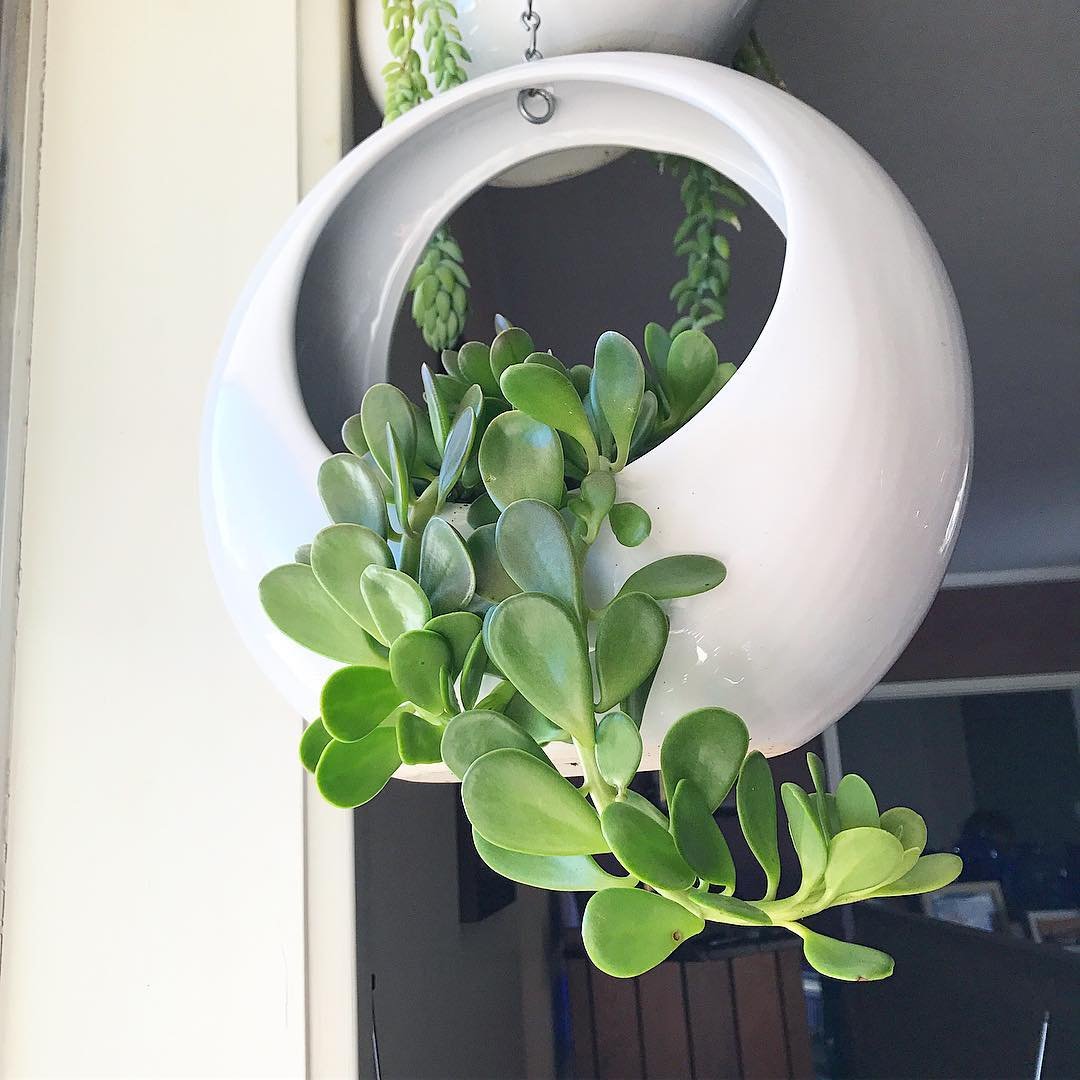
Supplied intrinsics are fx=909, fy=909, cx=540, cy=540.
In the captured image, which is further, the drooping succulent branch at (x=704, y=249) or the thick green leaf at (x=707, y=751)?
the drooping succulent branch at (x=704, y=249)

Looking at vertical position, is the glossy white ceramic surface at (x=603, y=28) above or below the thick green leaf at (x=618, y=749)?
above

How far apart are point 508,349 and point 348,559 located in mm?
80

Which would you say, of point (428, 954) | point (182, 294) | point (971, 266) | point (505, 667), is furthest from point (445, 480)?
point (971, 266)

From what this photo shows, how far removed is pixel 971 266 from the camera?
50.1 inches

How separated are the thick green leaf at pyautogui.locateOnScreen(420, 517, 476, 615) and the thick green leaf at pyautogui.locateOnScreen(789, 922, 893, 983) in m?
0.10

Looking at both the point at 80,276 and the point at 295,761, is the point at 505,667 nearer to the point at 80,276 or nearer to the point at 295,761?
the point at 295,761

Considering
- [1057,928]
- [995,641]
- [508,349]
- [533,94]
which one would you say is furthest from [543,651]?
[995,641]

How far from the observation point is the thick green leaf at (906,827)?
0.22 m

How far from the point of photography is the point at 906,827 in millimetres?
220

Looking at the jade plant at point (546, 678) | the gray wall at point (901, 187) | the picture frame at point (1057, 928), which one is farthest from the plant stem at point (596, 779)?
→ the picture frame at point (1057, 928)

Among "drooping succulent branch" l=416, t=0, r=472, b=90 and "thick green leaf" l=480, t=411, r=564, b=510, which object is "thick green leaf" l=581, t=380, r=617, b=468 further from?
"drooping succulent branch" l=416, t=0, r=472, b=90

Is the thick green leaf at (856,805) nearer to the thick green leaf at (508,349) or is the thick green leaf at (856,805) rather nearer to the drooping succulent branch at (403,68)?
the thick green leaf at (508,349)

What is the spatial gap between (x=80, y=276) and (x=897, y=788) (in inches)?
37.6

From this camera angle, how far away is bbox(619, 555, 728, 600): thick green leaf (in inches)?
8.2
